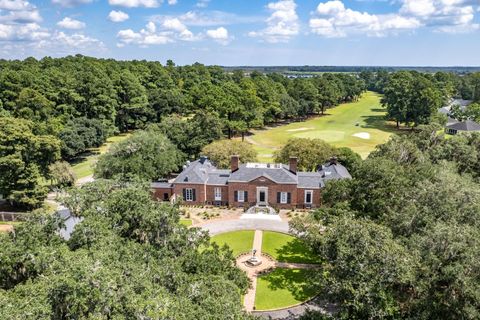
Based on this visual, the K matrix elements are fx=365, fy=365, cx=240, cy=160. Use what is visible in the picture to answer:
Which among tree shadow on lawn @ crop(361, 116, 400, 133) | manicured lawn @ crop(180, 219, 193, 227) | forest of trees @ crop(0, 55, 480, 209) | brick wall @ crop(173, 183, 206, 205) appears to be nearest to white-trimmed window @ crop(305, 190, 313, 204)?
brick wall @ crop(173, 183, 206, 205)

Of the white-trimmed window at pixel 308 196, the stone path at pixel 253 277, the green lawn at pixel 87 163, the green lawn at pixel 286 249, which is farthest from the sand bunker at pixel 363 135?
the green lawn at pixel 87 163

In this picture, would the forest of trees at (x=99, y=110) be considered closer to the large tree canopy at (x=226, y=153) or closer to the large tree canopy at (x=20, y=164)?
the large tree canopy at (x=20, y=164)

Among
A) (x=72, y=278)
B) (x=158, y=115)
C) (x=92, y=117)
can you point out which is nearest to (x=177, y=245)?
(x=72, y=278)

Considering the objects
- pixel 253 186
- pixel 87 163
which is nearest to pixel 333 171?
pixel 253 186

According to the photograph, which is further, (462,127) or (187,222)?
(462,127)

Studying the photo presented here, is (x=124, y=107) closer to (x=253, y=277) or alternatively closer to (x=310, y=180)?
(x=310, y=180)

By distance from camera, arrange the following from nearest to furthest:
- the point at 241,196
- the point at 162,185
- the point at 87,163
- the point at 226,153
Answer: the point at 241,196 → the point at 162,185 → the point at 226,153 → the point at 87,163
